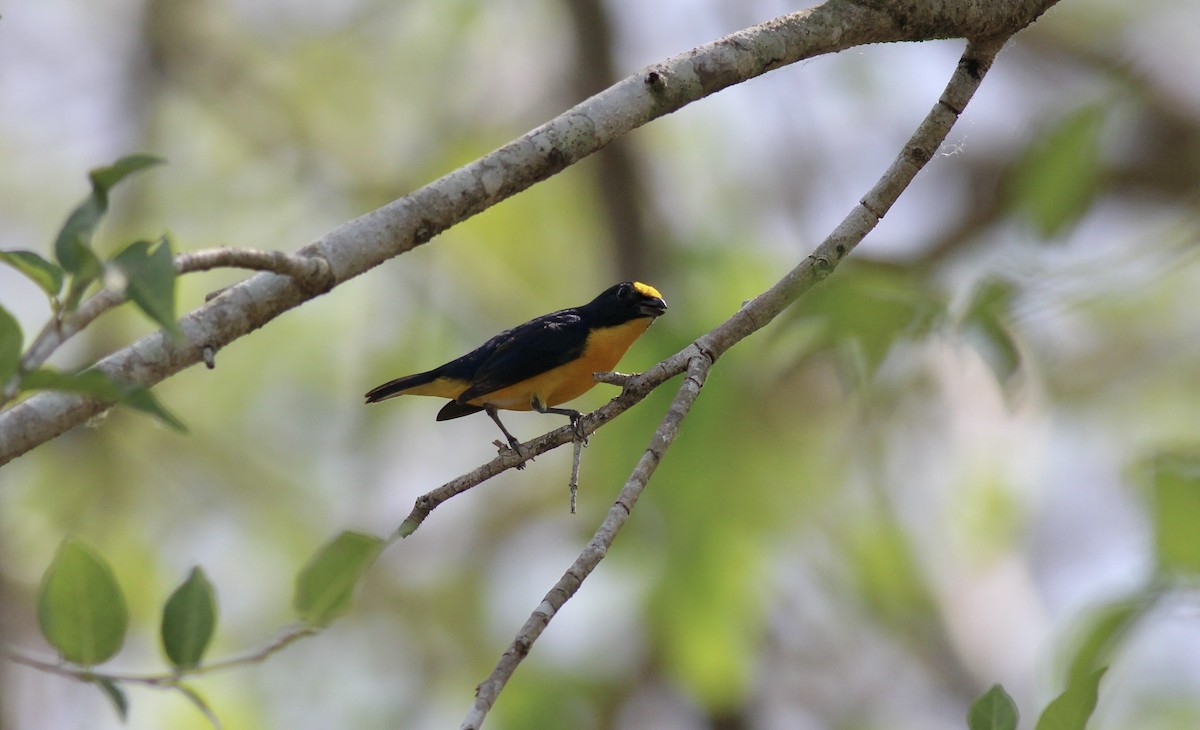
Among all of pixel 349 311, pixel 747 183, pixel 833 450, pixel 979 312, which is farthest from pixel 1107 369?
pixel 979 312

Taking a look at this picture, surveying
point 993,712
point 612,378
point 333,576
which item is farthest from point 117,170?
point 993,712

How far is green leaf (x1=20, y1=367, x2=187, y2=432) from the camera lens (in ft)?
5.22

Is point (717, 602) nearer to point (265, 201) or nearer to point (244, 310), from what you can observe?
point (244, 310)

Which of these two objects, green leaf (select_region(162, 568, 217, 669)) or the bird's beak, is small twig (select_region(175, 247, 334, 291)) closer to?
green leaf (select_region(162, 568, 217, 669))

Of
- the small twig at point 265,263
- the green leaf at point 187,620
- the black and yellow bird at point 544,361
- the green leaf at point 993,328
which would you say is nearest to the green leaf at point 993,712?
the green leaf at point 993,328

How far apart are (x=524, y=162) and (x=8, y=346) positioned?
1.34 m

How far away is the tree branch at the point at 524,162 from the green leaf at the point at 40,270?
0.86ft

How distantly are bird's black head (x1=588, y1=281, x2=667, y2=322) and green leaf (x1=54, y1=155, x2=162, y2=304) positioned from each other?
3334 millimetres

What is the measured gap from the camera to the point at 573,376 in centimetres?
480

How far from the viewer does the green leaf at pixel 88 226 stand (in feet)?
5.60

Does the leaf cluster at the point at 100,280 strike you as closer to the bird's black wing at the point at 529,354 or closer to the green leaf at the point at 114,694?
the green leaf at the point at 114,694

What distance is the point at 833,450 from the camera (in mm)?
10562

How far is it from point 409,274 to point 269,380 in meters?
2.44

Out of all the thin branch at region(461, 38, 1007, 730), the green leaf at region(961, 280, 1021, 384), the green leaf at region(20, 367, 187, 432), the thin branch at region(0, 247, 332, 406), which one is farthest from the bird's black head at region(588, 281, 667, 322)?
the green leaf at region(20, 367, 187, 432)
